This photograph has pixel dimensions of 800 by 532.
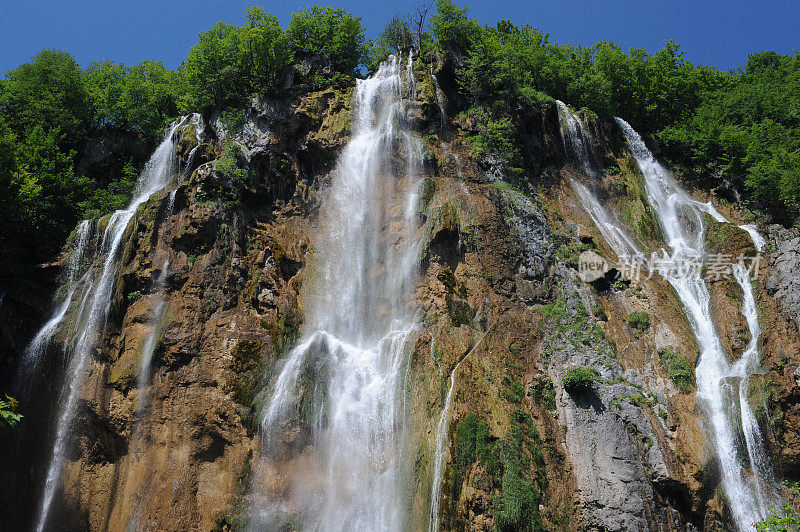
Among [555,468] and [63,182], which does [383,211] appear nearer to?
[555,468]

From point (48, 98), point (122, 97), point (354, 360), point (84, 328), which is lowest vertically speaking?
point (354, 360)

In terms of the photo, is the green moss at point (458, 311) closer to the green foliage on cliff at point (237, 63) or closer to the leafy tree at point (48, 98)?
the green foliage on cliff at point (237, 63)

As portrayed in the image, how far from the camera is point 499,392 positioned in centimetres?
1393

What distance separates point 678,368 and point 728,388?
1.34 meters

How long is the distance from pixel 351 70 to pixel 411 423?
60.8 feet

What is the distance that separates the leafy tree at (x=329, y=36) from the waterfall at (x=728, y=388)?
55.6 feet

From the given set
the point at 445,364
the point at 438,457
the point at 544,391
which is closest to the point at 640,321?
the point at 544,391

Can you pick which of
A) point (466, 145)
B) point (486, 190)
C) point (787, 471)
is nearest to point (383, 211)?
point (486, 190)

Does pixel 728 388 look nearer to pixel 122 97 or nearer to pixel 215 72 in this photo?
pixel 215 72

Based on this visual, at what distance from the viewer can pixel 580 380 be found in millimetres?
13703

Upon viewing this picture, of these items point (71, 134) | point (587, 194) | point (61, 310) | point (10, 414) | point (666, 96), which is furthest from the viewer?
point (666, 96)

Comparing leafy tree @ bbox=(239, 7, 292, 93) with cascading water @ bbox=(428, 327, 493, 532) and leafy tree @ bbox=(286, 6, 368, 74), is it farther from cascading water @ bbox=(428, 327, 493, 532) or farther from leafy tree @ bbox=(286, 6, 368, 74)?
cascading water @ bbox=(428, 327, 493, 532)

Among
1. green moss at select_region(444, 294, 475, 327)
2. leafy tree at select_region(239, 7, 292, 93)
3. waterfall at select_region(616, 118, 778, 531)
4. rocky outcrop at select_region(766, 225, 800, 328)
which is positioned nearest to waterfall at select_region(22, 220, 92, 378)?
leafy tree at select_region(239, 7, 292, 93)

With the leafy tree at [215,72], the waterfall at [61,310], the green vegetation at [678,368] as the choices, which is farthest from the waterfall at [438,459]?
the leafy tree at [215,72]
